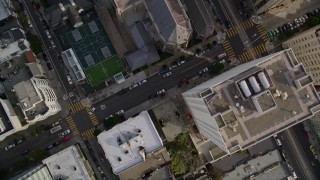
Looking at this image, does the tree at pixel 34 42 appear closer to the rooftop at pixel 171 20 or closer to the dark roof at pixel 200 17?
the rooftop at pixel 171 20

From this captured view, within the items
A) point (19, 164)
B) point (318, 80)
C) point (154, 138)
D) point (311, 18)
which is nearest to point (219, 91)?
point (154, 138)

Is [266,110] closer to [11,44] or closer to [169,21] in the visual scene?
[169,21]

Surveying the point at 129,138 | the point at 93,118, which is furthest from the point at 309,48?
the point at 93,118

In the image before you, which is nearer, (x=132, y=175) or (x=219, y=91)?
(x=219, y=91)

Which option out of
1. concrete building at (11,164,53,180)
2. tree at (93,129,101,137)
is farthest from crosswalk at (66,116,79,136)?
concrete building at (11,164,53,180)

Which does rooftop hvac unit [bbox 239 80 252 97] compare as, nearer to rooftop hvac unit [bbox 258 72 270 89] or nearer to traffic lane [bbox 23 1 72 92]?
rooftop hvac unit [bbox 258 72 270 89]

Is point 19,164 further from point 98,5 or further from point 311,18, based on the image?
point 311,18
